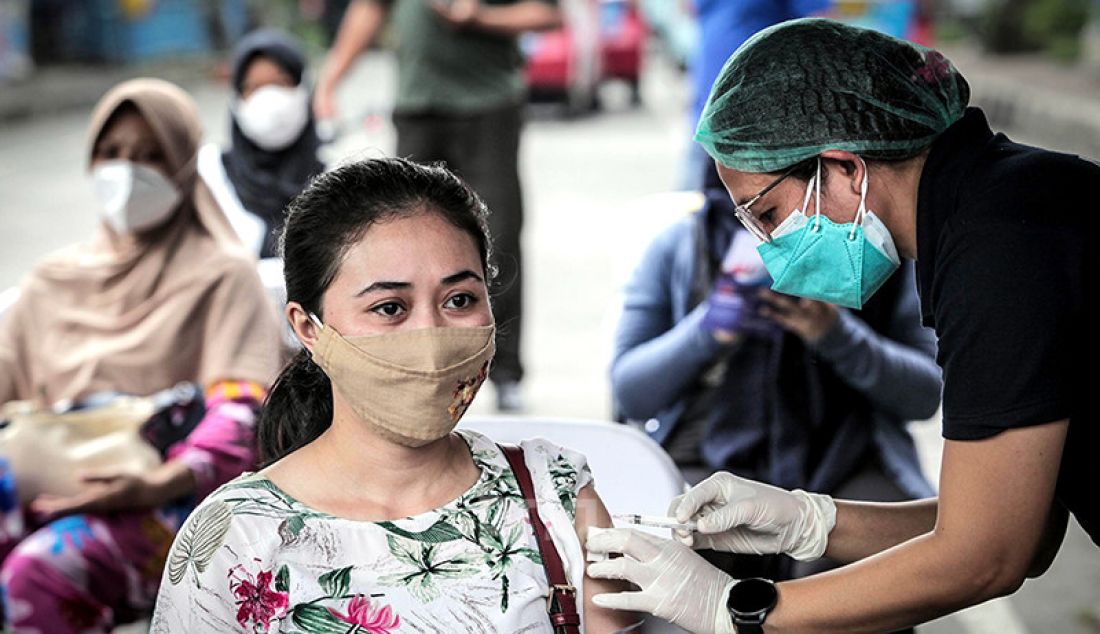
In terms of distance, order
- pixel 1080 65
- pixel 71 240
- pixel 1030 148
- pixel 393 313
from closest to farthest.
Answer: pixel 1030 148 → pixel 393 313 → pixel 71 240 → pixel 1080 65

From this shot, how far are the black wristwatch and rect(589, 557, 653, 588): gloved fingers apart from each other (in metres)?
0.12

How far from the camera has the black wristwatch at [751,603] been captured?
5.84ft

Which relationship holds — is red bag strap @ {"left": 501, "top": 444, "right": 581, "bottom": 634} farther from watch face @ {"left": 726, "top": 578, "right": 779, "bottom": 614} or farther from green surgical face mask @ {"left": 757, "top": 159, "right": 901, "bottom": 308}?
green surgical face mask @ {"left": 757, "top": 159, "right": 901, "bottom": 308}

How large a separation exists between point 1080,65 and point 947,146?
1501 centimetres

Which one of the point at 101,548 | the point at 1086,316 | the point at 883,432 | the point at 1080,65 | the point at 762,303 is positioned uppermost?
the point at 1086,316

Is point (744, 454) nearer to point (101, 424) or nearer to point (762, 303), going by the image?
point (762, 303)

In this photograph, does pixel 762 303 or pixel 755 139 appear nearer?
pixel 755 139

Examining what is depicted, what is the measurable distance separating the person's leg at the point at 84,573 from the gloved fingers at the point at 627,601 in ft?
4.15

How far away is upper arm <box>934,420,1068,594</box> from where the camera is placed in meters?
1.65

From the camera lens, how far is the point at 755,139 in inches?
70.2

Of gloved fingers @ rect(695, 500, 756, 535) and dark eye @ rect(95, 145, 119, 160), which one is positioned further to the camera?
dark eye @ rect(95, 145, 119, 160)

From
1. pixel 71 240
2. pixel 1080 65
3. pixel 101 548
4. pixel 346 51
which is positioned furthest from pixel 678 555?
pixel 1080 65

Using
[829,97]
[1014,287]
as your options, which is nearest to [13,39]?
[829,97]

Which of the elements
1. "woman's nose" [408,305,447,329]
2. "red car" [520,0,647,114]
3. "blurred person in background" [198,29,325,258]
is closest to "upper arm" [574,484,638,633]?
Answer: "woman's nose" [408,305,447,329]
